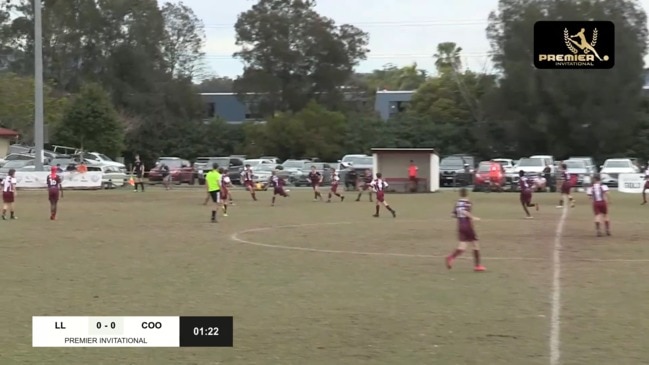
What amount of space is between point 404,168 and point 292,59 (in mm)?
33527

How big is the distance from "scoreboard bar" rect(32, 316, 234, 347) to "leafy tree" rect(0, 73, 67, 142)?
62610mm

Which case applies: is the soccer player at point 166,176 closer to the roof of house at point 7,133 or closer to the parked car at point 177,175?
the parked car at point 177,175

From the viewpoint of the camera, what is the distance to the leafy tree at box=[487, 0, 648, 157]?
7019cm

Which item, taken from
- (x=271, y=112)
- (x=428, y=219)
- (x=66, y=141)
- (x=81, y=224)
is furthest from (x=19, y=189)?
(x=271, y=112)

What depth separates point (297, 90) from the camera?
275ft

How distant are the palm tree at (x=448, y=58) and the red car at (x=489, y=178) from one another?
35.6 m

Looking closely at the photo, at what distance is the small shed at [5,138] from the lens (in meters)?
73.6

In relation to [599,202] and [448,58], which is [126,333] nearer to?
[599,202]

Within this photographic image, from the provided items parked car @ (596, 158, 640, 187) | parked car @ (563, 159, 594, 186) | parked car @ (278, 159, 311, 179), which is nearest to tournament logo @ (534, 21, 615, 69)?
parked car @ (563, 159, 594, 186)

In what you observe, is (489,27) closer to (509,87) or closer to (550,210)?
(509,87)

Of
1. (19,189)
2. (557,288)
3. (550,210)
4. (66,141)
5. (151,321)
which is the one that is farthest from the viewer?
Answer: (66,141)

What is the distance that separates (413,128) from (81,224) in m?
52.0

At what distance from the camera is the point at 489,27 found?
77.2 m

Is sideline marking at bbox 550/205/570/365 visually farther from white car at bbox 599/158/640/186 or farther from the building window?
the building window
